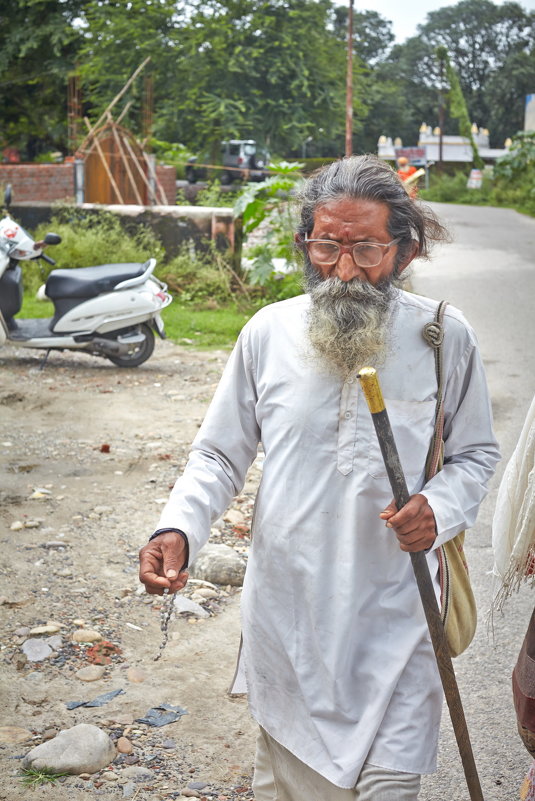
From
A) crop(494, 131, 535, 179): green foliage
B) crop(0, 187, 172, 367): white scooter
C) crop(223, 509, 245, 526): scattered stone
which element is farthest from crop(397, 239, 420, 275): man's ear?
crop(494, 131, 535, 179): green foliage

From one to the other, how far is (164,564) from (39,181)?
14978mm

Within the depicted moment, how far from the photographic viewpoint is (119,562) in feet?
16.0

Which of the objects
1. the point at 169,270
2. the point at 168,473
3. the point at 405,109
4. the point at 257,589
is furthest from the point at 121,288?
the point at 405,109

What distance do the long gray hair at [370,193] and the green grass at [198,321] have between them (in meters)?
7.71

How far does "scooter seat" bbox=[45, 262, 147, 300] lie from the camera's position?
890 centimetres

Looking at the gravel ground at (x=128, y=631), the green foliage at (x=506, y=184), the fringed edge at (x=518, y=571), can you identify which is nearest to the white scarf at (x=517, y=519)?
the fringed edge at (x=518, y=571)

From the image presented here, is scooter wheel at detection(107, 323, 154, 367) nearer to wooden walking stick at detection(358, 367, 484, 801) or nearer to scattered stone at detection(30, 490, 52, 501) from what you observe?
scattered stone at detection(30, 490, 52, 501)

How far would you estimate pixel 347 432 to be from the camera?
230cm

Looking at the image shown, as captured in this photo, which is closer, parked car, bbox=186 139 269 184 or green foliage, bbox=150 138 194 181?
green foliage, bbox=150 138 194 181

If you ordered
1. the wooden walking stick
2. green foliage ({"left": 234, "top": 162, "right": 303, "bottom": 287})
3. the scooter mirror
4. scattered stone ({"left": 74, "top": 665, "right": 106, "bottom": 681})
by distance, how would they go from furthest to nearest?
green foliage ({"left": 234, "top": 162, "right": 303, "bottom": 287}) < the scooter mirror < scattered stone ({"left": 74, "top": 665, "right": 106, "bottom": 681}) < the wooden walking stick

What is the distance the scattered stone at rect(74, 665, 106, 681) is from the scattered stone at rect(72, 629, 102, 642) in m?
0.21

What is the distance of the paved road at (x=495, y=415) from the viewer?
3395 mm

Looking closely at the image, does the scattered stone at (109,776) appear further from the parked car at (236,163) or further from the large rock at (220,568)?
the parked car at (236,163)

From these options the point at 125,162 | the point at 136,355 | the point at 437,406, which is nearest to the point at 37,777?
the point at 437,406
